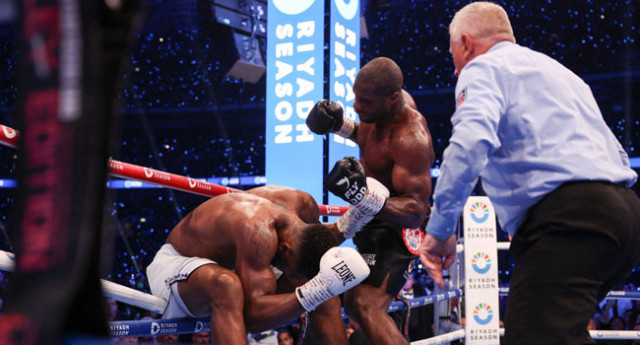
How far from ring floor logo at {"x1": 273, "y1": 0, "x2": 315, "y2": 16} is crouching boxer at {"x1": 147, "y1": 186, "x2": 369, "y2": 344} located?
283 cm

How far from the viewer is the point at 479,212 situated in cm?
293

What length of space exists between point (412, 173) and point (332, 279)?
638 mm

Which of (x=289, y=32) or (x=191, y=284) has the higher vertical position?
(x=289, y=32)

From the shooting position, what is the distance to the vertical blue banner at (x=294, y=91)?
4.45m

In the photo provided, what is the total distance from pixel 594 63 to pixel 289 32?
19.8 feet

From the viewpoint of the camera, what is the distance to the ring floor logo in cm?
455

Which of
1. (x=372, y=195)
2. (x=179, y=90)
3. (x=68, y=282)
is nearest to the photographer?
(x=68, y=282)

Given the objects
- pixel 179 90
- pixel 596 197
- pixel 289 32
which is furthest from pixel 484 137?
pixel 179 90

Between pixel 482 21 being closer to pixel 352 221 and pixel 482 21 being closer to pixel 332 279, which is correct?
pixel 332 279

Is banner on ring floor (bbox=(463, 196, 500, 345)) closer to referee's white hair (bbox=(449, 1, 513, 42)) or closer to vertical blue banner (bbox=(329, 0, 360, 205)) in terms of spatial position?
referee's white hair (bbox=(449, 1, 513, 42))

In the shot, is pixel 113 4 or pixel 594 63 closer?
pixel 113 4

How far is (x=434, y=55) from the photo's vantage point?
934 cm

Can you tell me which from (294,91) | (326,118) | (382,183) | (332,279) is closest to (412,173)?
(382,183)

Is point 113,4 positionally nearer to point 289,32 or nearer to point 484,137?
point 484,137
